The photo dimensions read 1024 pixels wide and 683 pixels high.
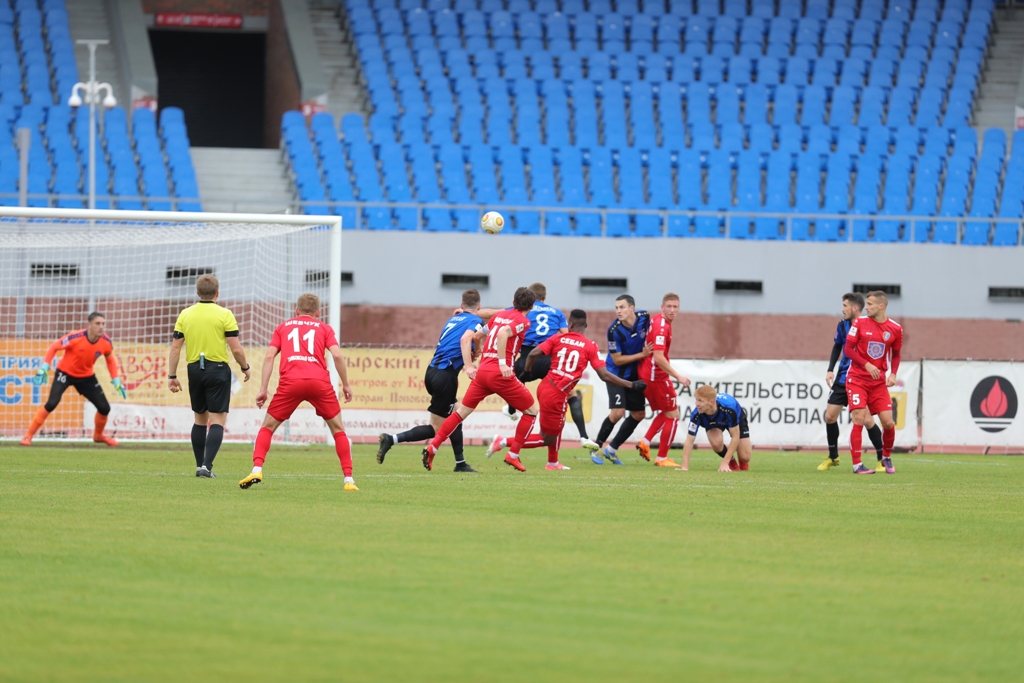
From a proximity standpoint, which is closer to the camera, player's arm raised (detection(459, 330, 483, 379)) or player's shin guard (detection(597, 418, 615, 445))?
player's arm raised (detection(459, 330, 483, 379))

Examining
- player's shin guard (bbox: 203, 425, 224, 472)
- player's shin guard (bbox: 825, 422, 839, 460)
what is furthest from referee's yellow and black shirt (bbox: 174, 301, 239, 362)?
player's shin guard (bbox: 825, 422, 839, 460)

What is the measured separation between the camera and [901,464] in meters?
16.5

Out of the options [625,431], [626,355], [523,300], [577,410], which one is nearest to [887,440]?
[625,431]

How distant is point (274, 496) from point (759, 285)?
1524 cm

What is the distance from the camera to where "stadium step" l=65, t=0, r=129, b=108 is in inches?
1190

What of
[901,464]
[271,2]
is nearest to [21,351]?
[901,464]

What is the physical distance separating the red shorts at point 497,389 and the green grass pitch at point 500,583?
5.29 feet

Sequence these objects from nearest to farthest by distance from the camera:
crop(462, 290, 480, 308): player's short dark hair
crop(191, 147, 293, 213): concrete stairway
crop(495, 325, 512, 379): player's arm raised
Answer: crop(495, 325, 512, 379): player's arm raised
crop(462, 290, 480, 308): player's short dark hair
crop(191, 147, 293, 213): concrete stairway

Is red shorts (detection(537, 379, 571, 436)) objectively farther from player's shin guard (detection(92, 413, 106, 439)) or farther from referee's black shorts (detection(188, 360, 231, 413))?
player's shin guard (detection(92, 413, 106, 439))

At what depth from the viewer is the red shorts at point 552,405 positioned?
45.1ft

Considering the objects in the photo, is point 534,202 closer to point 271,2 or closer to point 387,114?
point 387,114

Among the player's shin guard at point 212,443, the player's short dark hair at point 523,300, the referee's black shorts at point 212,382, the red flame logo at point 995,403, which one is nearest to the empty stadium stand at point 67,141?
the referee's black shorts at point 212,382

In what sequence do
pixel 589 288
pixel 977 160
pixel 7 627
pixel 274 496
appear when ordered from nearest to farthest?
pixel 7 627, pixel 274 496, pixel 589 288, pixel 977 160

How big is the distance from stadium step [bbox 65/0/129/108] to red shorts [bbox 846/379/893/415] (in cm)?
2086
